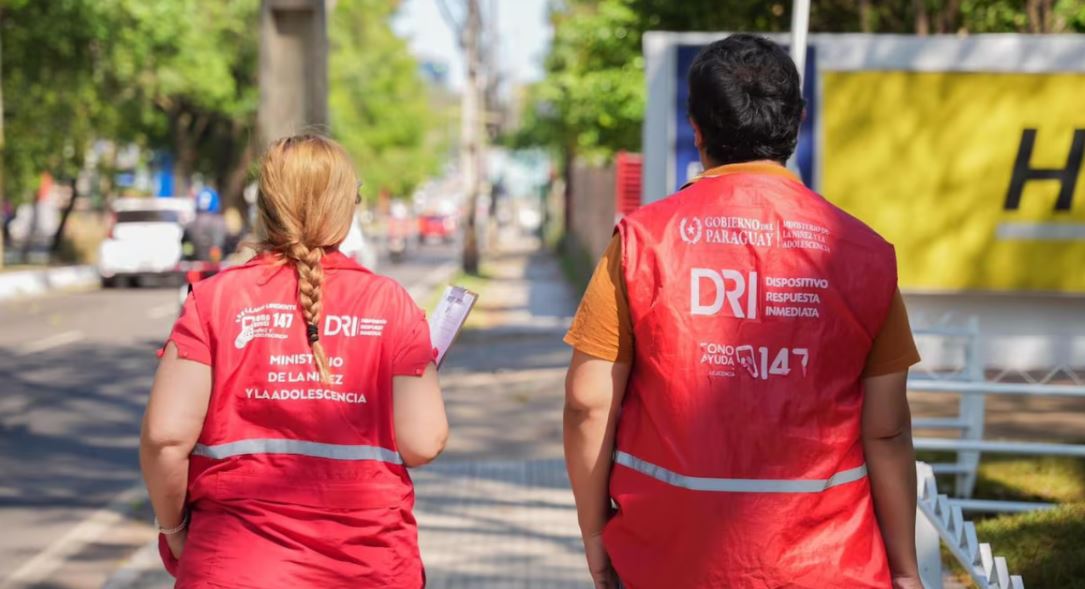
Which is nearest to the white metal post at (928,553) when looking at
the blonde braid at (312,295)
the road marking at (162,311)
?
the blonde braid at (312,295)

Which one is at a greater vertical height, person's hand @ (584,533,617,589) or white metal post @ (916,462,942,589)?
person's hand @ (584,533,617,589)

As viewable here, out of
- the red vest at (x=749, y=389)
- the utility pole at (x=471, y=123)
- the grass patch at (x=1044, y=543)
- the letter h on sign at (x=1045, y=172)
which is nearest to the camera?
the red vest at (x=749, y=389)

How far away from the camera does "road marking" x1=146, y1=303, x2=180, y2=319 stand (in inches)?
933

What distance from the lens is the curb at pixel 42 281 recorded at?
97.7ft

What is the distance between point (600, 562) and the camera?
10.5 ft

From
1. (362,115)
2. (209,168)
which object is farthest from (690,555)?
(362,115)

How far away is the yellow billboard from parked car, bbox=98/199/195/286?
22172mm

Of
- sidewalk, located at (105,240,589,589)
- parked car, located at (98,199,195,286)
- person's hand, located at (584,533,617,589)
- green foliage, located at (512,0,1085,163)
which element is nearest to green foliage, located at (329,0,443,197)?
green foliage, located at (512,0,1085,163)

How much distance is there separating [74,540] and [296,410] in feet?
18.8

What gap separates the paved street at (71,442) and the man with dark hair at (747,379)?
16.8ft

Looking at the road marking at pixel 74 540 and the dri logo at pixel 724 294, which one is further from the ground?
the dri logo at pixel 724 294

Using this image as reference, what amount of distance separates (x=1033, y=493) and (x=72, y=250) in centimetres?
4088

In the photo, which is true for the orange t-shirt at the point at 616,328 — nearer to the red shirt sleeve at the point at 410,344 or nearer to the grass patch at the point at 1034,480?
the red shirt sleeve at the point at 410,344

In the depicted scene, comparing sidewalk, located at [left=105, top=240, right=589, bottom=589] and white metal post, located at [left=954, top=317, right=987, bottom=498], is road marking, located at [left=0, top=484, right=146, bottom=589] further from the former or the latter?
white metal post, located at [left=954, top=317, right=987, bottom=498]
